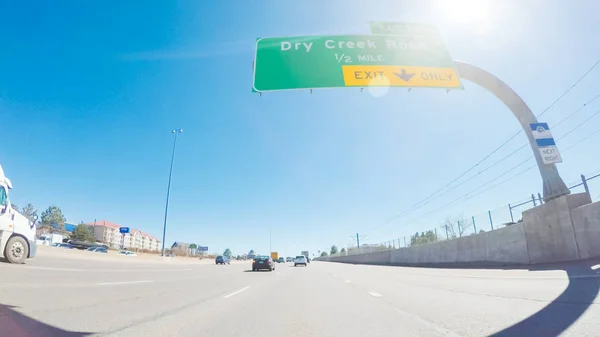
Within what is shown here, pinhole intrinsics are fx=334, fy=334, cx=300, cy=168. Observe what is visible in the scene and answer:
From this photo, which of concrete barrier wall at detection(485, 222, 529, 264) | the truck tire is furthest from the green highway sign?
the truck tire

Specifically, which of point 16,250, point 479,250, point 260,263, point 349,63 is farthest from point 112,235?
point 349,63

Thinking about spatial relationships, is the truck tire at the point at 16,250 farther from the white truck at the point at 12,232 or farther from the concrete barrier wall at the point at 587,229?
the concrete barrier wall at the point at 587,229

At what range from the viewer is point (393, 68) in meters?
11.1

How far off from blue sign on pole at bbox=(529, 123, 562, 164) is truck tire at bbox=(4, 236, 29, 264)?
21.5 meters

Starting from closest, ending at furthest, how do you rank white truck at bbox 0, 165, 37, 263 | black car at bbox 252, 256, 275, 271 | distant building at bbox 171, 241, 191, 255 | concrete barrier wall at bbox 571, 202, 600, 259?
1. concrete barrier wall at bbox 571, 202, 600, 259
2. white truck at bbox 0, 165, 37, 263
3. black car at bbox 252, 256, 275, 271
4. distant building at bbox 171, 241, 191, 255

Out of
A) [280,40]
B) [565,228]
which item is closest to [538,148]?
[565,228]

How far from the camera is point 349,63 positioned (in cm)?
1095

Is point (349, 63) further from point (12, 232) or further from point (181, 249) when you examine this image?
point (181, 249)

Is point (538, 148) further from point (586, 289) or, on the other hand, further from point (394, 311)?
point (394, 311)

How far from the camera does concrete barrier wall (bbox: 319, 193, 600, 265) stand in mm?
12406

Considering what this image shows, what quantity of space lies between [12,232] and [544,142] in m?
21.7

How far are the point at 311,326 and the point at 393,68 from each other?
28.8ft

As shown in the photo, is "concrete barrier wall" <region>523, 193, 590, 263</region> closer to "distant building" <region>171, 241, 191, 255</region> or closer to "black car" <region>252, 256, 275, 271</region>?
"black car" <region>252, 256, 275, 271</region>

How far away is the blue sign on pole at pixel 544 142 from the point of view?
1366cm
